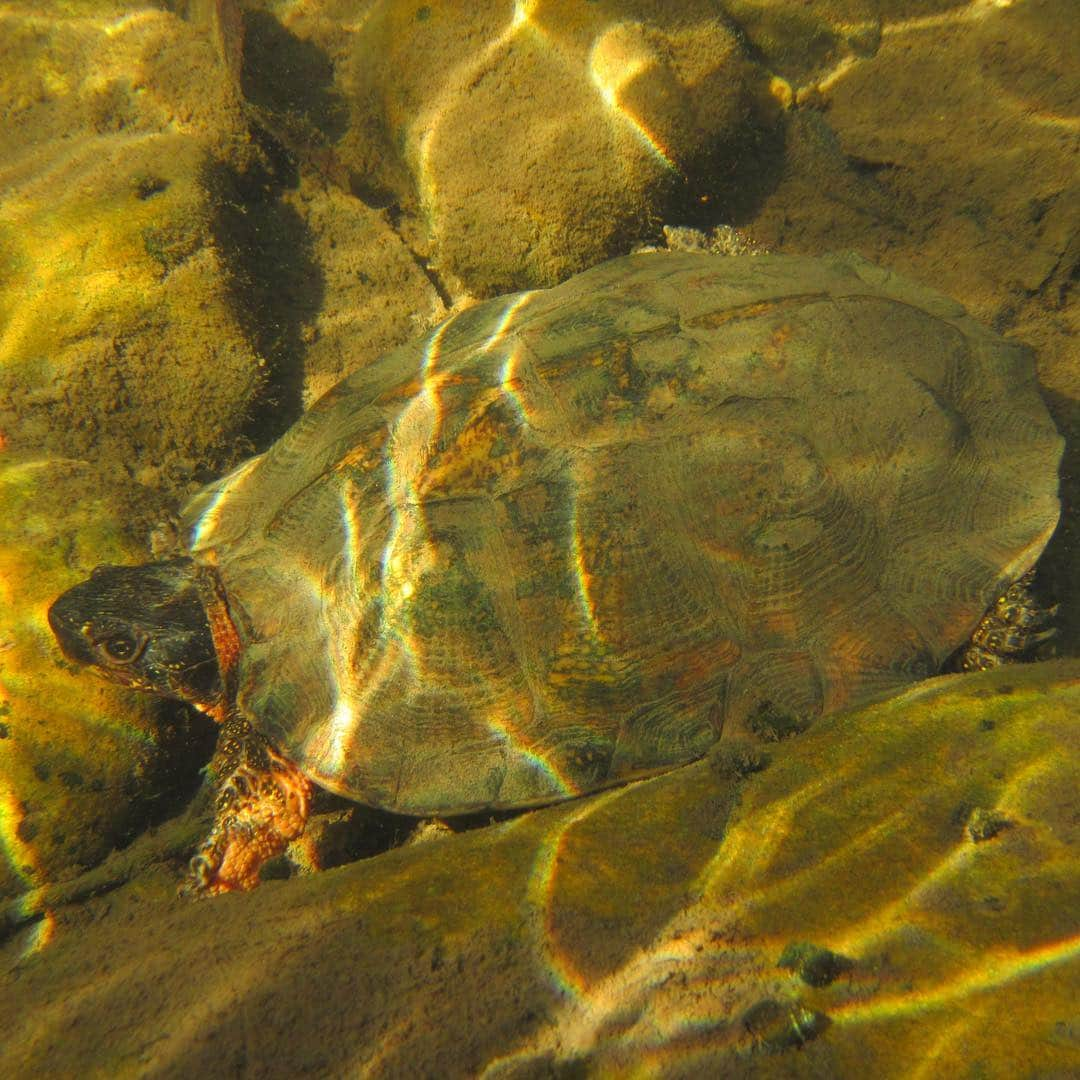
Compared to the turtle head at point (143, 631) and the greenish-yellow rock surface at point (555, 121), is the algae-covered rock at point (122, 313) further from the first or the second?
the greenish-yellow rock surface at point (555, 121)

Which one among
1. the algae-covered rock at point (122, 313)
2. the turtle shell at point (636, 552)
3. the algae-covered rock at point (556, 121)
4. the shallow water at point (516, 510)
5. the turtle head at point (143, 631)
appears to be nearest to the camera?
the shallow water at point (516, 510)

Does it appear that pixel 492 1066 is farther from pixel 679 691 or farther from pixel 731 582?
pixel 731 582

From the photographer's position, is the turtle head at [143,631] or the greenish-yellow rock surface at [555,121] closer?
the turtle head at [143,631]

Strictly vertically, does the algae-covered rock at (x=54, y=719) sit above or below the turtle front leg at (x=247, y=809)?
above

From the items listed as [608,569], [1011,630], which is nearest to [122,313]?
[608,569]

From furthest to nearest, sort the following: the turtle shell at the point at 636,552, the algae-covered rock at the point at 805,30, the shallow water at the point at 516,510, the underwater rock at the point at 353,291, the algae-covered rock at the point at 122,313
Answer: the algae-covered rock at the point at 805,30 → the underwater rock at the point at 353,291 → the algae-covered rock at the point at 122,313 → the turtle shell at the point at 636,552 → the shallow water at the point at 516,510

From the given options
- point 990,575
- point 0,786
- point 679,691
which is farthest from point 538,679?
point 0,786

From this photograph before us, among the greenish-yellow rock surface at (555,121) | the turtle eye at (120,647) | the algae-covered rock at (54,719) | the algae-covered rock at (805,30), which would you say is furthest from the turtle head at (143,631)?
the algae-covered rock at (805,30)

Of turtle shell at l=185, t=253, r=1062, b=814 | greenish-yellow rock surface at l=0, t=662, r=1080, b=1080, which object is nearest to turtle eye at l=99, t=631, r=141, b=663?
turtle shell at l=185, t=253, r=1062, b=814
